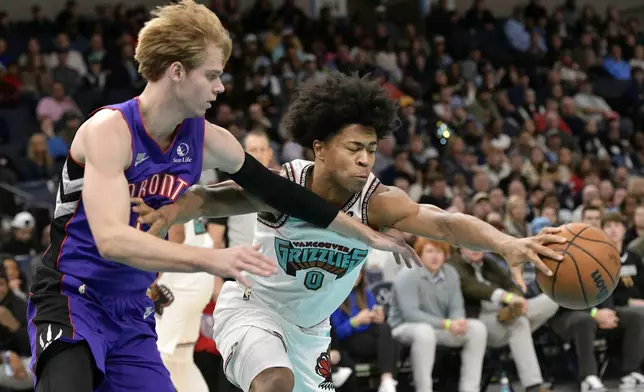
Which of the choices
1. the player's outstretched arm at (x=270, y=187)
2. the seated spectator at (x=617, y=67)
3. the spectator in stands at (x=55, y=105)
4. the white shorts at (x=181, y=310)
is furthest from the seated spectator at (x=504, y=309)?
the seated spectator at (x=617, y=67)

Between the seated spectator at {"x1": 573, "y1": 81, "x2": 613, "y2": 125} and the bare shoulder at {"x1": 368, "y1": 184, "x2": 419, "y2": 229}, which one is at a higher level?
the bare shoulder at {"x1": 368, "y1": 184, "x2": 419, "y2": 229}

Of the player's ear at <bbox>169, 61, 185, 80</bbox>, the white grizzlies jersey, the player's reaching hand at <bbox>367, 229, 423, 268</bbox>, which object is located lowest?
the white grizzlies jersey

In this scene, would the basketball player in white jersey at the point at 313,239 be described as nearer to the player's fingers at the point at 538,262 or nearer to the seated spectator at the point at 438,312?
the player's fingers at the point at 538,262

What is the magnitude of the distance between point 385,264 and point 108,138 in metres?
5.45

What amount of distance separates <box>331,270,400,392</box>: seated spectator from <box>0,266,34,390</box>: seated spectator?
238 centimetres

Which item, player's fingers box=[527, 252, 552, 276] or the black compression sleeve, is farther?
the black compression sleeve

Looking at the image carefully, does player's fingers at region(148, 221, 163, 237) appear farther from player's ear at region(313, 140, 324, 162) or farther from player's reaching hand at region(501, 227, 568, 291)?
player's reaching hand at region(501, 227, 568, 291)

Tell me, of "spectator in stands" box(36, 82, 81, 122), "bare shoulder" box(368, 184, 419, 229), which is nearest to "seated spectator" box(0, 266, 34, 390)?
"bare shoulder" box(368, 184, 419, 229)

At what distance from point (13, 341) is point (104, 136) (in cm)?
467

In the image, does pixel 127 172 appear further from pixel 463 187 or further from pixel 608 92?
pixel 608 92

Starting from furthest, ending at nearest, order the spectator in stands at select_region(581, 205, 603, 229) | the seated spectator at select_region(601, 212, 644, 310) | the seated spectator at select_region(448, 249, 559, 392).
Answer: the spectator in stands at select_region(581, 205, 603, 229), the seated spectator at select_region(601, 212, 644, 310), the seated spectator at select_region(448, 249, 559, 392)

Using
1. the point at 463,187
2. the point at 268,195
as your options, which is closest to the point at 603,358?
the point at 463,187

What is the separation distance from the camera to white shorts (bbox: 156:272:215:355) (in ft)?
21.6

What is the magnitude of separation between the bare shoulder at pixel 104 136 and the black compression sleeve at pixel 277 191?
637mm
